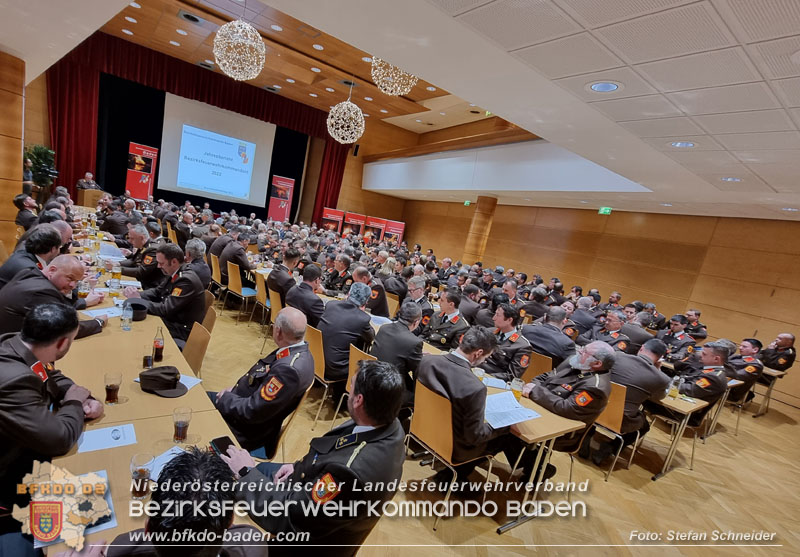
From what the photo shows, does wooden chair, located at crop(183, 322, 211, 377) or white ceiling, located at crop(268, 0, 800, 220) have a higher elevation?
white ceiling, located at crop(268, 0, 800, 220)

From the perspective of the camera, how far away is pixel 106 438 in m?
1.60

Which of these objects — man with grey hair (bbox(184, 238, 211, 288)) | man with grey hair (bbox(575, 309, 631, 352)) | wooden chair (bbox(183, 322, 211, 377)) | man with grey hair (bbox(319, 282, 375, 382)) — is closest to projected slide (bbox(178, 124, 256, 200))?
man with grey hair (bbox(184, 238, 211, 288))

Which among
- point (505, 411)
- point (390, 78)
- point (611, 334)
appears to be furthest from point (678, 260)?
point (505, 411)

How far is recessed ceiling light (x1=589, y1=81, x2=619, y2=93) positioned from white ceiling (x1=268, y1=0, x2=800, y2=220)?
0.25ft

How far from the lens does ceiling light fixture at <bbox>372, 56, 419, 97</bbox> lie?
5.96 metres

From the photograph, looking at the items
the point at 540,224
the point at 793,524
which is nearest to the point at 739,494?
the point at 793,524

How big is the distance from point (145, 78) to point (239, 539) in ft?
47.8

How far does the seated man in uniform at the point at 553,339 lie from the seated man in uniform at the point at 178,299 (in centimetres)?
348

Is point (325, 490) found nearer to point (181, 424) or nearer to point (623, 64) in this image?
point (181, 424)

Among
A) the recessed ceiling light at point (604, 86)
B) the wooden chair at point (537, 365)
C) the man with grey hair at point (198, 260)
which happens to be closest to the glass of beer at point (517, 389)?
the wooden chair at point (537, 365)

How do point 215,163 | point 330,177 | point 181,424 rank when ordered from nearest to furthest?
point 181,424 → point 215,163 → point 330,177

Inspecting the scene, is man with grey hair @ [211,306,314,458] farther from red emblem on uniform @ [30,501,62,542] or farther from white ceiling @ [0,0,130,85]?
white ceiling @ [0,0,130,85]

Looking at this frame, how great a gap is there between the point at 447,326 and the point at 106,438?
3.48 meters

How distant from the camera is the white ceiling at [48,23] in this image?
3486mm
